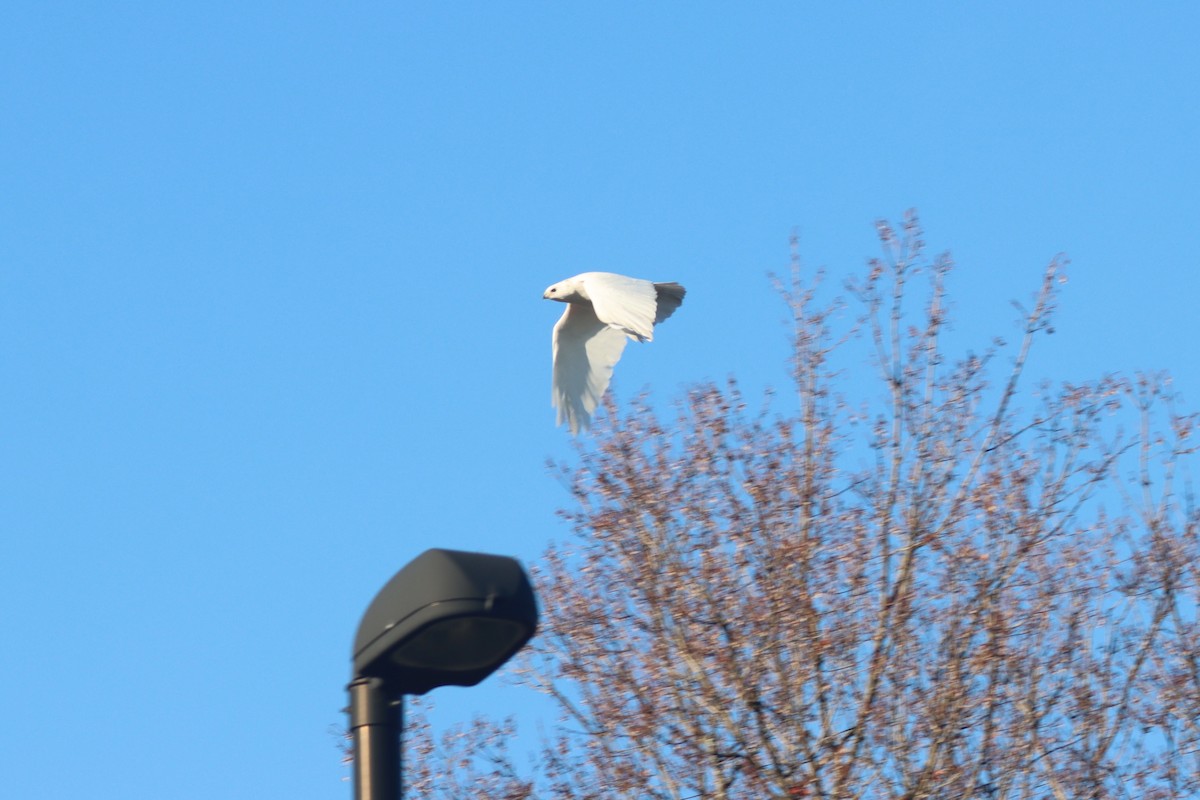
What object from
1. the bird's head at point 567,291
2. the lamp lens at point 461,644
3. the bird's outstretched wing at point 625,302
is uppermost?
the bird's head at point 567,291

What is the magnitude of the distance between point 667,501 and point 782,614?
1307 mm

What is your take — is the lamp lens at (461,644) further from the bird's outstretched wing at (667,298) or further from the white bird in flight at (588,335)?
the bird's outstretched wing at (667,298)

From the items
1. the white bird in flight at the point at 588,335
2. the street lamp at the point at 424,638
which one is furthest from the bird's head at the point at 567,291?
the street lamp at the point at 424,638

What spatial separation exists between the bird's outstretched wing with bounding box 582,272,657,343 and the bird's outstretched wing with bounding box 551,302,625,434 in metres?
0.33

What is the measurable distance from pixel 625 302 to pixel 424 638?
798 cm

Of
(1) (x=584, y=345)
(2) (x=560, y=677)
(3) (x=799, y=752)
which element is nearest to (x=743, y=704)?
(3) (x=799, y=752)

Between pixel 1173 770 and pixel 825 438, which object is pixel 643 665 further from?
pixel 1173 770

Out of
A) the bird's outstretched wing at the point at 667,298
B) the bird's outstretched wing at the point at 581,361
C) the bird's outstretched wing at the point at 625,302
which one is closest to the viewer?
the bird's outstretched wing at the point at 625,302

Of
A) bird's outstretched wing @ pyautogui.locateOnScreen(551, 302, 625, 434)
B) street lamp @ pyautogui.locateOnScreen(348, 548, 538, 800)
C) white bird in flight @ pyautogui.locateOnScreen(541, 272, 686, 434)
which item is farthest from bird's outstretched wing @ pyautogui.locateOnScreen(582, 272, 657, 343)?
street lamp @ pyautogui.locateOnScreen(348, 548, 538, 800)

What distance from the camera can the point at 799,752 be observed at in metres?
10.2

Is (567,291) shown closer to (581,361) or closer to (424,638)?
(581,361)

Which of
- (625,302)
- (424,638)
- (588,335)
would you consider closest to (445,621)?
(424,638)

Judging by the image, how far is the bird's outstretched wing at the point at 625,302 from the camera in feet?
Result: 34.7

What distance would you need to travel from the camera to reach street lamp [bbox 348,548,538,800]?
9.85 ft
